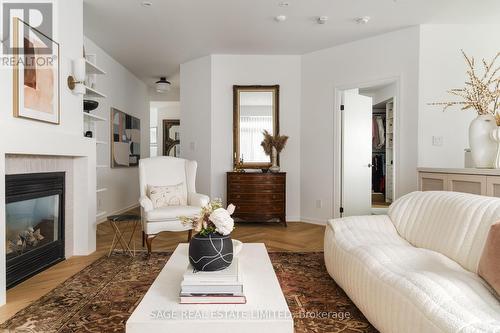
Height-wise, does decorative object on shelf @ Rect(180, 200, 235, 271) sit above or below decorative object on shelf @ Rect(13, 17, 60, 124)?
below

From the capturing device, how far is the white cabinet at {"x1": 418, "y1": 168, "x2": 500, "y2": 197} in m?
2.59

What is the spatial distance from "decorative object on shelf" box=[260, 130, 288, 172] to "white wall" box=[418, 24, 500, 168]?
1.85 metres

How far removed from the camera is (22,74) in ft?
7.93

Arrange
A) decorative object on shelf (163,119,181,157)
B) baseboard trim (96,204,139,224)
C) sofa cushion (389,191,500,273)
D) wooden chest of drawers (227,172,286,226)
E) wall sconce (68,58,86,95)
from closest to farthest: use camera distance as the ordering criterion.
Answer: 1. sofa cushion (389,191,500,273)
2. wall sconce (68,58,86,95)
3. wooden chest of drawers (227,172,286,226)
4. baseboard trim (96,204,139,224)
5. decorative object on shelf (163,119,181,157)

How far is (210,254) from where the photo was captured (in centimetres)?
151

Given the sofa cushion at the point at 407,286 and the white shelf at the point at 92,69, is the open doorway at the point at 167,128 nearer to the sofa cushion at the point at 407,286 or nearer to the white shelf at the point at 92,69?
the white shelf at the point at 92,69

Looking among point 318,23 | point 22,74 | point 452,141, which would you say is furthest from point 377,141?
point 22,74

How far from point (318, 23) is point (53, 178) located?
3.36 m

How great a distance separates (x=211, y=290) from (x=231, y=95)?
13.5 ft

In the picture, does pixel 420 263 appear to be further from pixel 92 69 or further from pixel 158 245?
pixel 92 69

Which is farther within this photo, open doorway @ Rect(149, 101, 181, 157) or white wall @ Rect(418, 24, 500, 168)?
open doorway @ Rect(149, 101, 181, 157)

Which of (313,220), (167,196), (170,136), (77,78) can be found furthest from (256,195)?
(170,136)

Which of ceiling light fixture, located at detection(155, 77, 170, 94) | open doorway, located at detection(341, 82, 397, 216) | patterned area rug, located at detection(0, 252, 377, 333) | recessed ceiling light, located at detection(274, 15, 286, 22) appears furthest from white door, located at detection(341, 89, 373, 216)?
ceiling light fixture, located at detection(155, 77, 170, 94)

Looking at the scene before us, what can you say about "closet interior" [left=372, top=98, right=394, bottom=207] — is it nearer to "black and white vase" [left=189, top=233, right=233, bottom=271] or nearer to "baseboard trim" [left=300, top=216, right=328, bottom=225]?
"baseboard trim" [left=300, top=216, right=328, bottom=225]
